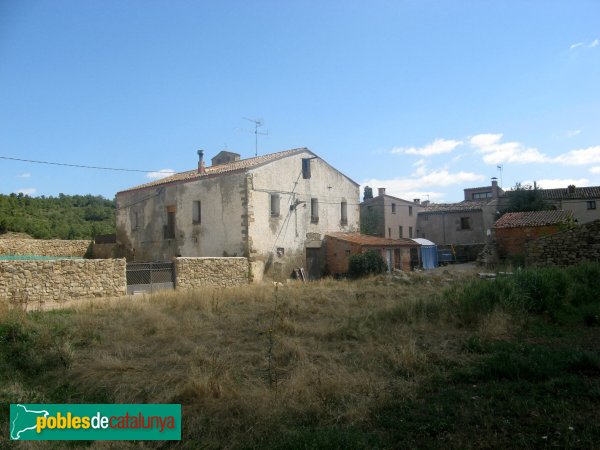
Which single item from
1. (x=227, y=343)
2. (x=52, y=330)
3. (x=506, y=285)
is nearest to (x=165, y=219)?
(x=52, y=330)

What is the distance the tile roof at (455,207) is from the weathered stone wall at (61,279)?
32891 millimetres

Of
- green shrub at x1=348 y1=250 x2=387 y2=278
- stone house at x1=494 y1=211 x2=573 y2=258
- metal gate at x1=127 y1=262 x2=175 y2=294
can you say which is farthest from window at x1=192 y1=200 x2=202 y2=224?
stone house at x1=494 y1=211 x2=573 y2=258

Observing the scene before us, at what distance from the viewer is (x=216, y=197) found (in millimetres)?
23125

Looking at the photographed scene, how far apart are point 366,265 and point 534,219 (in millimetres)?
11959

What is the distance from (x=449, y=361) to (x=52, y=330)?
26.2 feet

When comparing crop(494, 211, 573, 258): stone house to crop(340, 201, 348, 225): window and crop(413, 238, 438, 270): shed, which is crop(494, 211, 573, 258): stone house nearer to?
crop(413, 238, 438, 270): shed

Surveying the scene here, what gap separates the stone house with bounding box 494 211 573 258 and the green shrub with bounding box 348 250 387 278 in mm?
9047

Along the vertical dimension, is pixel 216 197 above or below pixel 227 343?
above

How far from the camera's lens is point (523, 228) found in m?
26.0

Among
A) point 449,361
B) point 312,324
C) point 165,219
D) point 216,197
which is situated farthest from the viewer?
point 165,219

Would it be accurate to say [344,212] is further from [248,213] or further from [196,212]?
[196,212]

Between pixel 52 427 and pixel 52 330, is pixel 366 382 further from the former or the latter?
pixel 52 330

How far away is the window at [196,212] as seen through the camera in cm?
2398

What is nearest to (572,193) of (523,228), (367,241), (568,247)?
(523,228)
